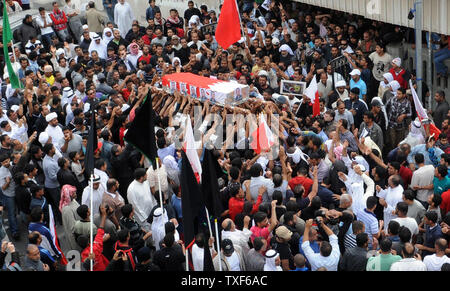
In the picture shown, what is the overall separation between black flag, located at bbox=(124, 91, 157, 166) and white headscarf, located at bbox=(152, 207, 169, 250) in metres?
0.76

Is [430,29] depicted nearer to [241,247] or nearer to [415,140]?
[415,140]

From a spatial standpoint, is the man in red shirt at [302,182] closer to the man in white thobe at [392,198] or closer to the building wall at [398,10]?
the man in white thobe at [392,198]

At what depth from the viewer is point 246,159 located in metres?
10.8

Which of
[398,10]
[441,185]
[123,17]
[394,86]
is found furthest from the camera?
[123,17]

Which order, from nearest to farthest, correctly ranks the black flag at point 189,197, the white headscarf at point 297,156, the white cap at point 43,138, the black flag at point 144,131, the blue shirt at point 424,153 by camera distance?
the black flag at point 189,197 < the black flag at point 144,131 < the blue shirt at point 424,153 < the white headscarf at point 297,156 < the white cap at point 43,138

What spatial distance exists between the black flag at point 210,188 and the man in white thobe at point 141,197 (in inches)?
91.9

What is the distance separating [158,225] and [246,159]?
7.96 ft

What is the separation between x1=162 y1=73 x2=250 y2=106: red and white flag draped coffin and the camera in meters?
12.2

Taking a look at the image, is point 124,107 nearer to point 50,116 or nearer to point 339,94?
point 50,116

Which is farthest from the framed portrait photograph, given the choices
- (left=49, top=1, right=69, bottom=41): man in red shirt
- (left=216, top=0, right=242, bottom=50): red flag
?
(left=49, top=1, right=69, bottom=41): man in red shirt

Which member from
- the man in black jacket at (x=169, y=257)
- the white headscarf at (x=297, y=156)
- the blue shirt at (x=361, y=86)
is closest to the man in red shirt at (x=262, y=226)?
the man in black jacket at (x=169, y=257)

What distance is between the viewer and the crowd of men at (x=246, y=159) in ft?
26.4

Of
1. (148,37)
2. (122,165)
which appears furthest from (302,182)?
(148,37)

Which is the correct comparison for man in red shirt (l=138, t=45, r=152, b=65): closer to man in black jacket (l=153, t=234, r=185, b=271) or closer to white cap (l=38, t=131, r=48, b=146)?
white cap (l=38, t=131, r=48, b=146)
